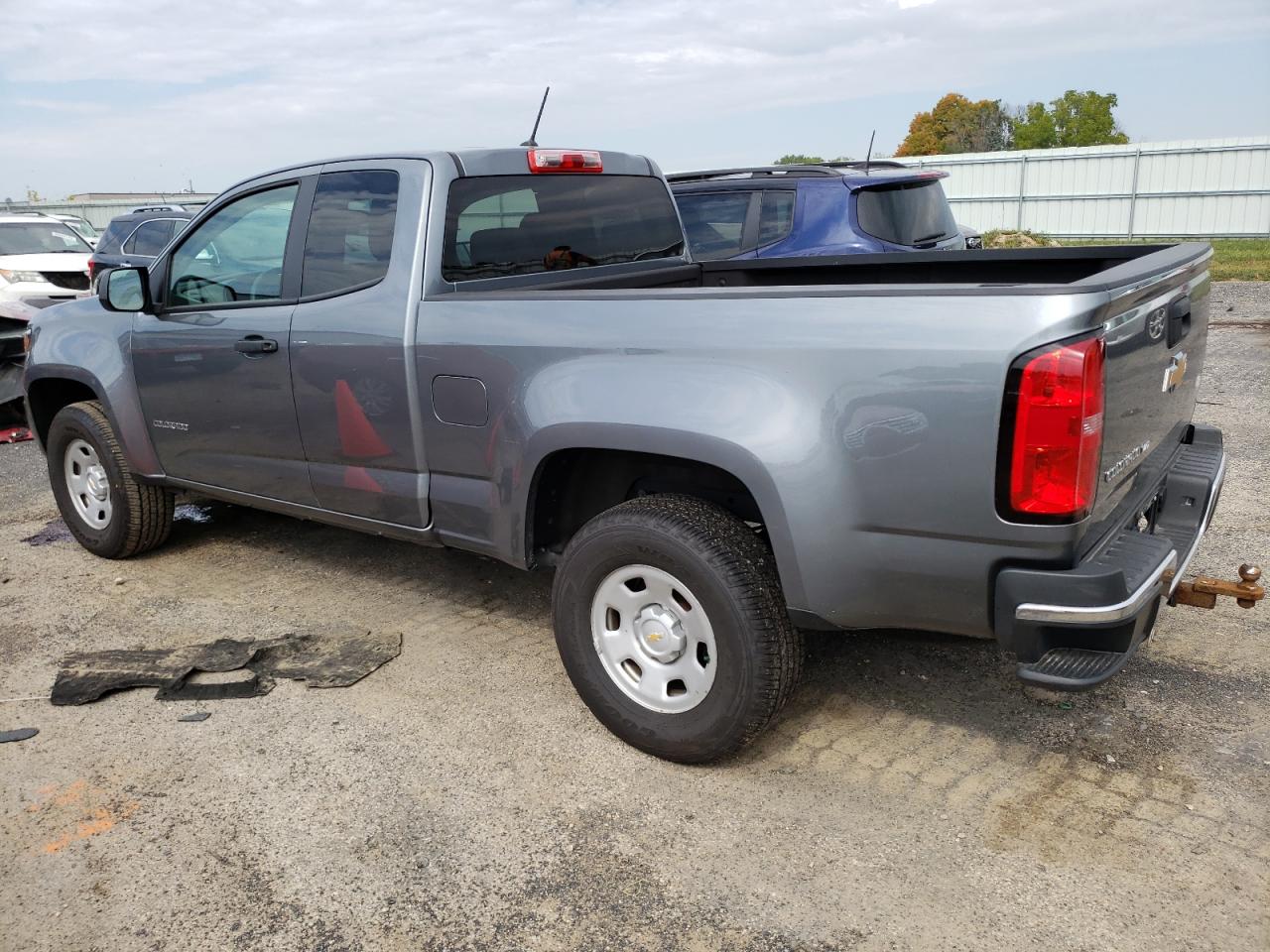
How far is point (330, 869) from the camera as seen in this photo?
2814 mm

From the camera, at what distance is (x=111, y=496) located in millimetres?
5152

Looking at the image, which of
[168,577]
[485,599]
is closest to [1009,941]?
[485,599]

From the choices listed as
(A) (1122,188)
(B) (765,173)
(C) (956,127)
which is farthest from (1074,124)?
(B) (765,173)

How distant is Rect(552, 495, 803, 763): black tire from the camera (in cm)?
297

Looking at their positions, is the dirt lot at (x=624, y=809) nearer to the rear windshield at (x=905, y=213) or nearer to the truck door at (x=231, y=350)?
the truck door at (x=231, y=350)

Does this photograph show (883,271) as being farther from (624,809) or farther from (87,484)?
(87,484)

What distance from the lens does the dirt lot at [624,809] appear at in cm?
259

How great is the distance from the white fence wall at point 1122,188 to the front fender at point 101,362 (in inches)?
871

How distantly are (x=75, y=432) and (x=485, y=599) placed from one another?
7.51 ft

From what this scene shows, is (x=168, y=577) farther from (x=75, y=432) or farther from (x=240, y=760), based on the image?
(x=240, y=760)

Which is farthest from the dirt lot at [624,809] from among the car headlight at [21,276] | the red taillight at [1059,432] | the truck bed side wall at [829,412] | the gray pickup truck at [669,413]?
the car headlight at [21,276]

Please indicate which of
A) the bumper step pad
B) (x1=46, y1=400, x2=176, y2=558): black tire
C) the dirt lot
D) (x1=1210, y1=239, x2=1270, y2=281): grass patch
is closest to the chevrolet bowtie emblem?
the bumper step pad

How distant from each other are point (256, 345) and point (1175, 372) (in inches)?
128

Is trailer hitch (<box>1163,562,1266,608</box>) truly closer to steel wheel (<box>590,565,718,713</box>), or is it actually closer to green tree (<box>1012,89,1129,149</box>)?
steel wheel (<box>590,565,718,713</box>)
